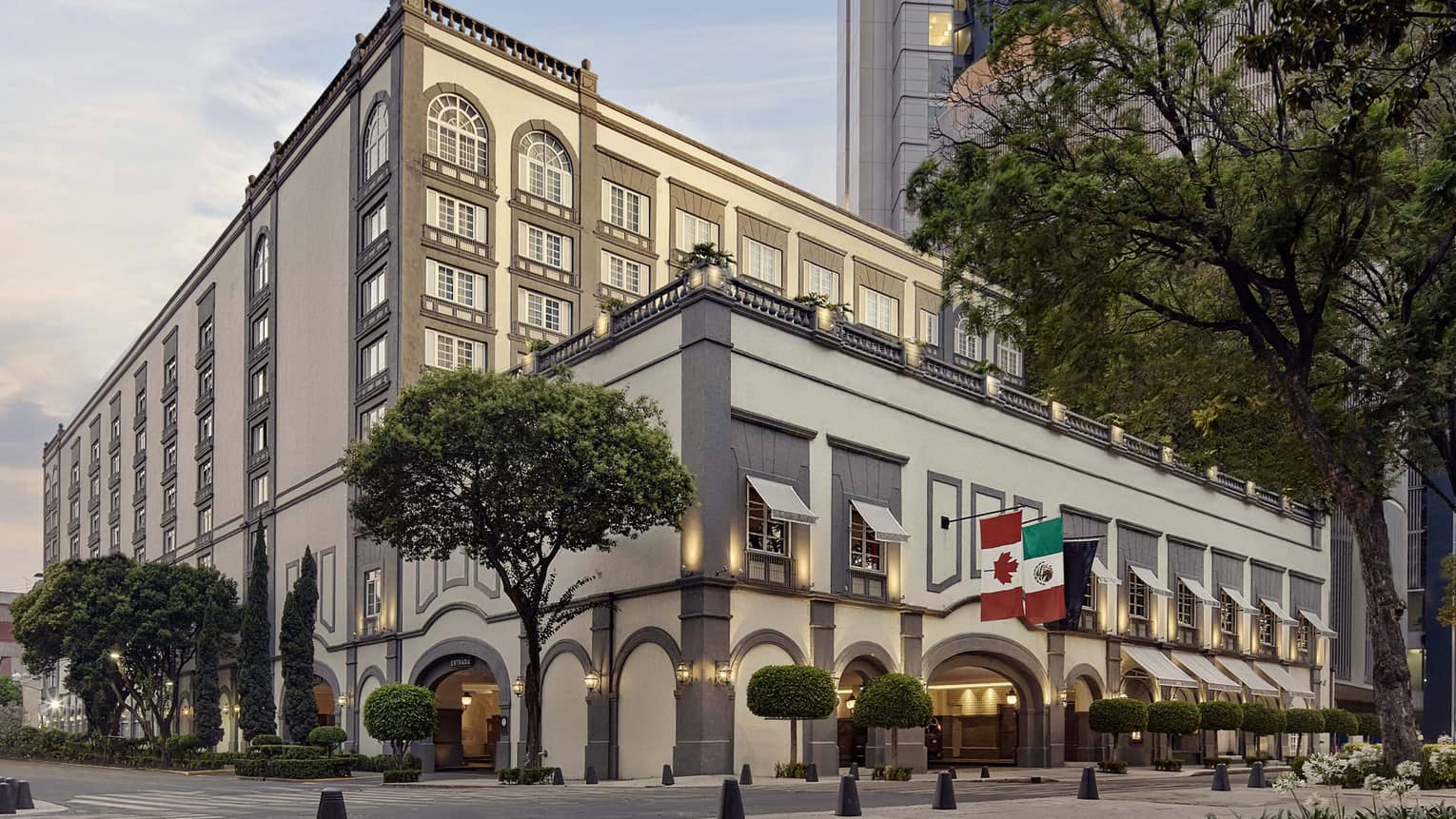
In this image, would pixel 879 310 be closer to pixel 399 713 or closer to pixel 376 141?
pixel 376 141

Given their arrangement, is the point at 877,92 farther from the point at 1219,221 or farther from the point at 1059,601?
the point at 1219,221

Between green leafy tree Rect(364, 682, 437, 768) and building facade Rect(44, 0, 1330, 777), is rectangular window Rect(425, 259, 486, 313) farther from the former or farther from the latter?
green leafy tree Rect(364, 682, 437, 768)

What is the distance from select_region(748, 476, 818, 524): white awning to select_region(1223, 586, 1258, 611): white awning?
28.7 m

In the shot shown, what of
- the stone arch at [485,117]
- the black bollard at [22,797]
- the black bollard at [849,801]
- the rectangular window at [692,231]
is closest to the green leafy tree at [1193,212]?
the black bollard at [849,801]

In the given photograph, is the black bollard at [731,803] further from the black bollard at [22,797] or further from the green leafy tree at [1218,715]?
the green leafy tree at [1218,715]

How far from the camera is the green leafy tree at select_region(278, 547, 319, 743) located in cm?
5616

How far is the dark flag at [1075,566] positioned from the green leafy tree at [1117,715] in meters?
11.5

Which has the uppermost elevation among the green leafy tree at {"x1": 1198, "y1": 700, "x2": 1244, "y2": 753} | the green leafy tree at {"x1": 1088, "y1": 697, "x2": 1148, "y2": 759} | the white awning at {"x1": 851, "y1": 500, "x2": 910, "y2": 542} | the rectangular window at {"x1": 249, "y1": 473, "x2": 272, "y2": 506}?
the rectangular window at {"x1": 249, "y1": 473, "x2": 272, "y2": 506}

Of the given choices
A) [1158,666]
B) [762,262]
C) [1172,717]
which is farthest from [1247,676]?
[762,262]

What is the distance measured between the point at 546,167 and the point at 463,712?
22.4m

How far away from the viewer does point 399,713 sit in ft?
131

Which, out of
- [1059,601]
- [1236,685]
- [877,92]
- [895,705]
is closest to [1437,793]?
[1059,601]

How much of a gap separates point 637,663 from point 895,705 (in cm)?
708

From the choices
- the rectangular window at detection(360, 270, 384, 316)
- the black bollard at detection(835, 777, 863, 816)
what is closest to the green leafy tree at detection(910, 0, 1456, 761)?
the black bollard at detection(835, 777, 863, 816)
